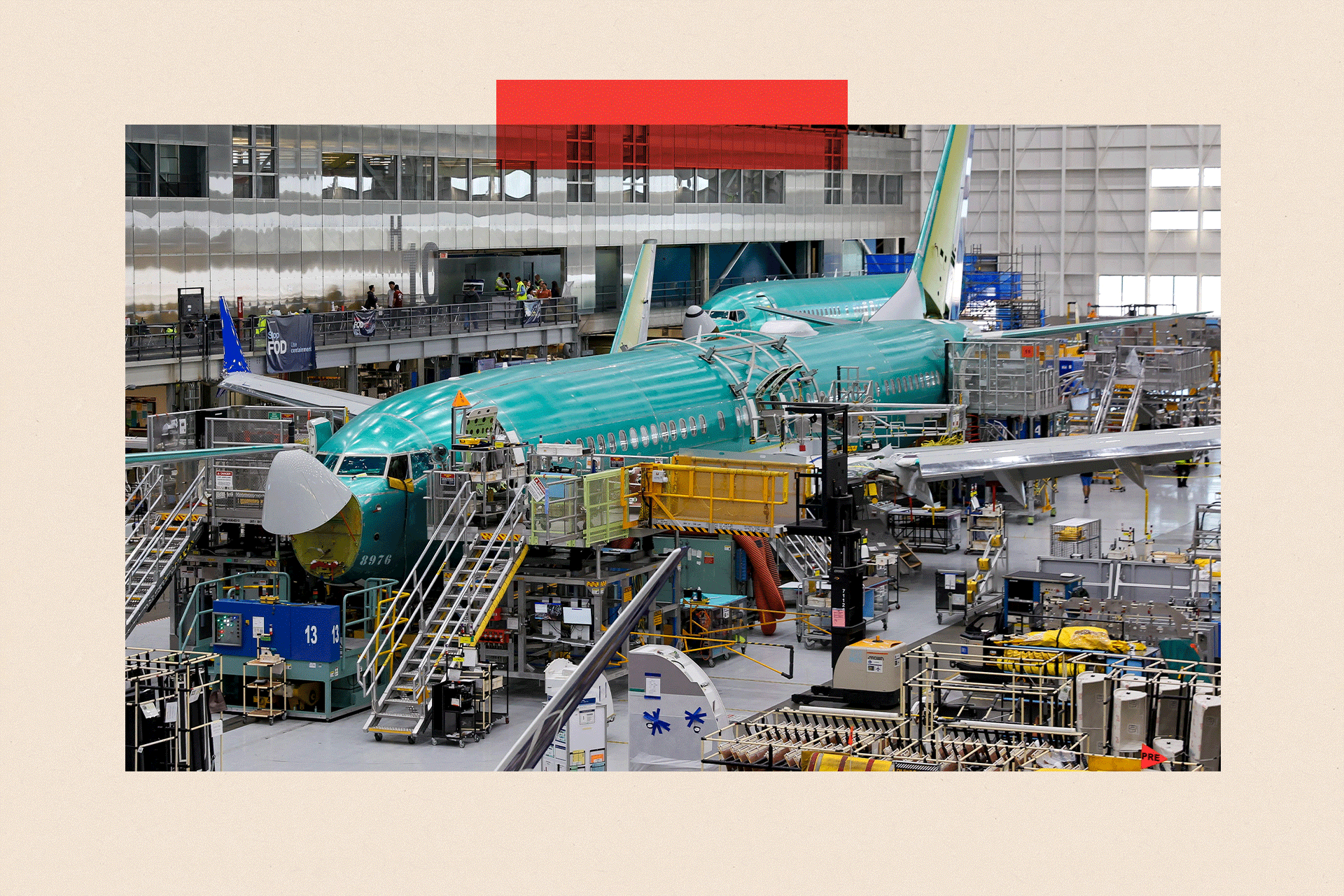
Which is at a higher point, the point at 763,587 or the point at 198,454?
the point at 198,454

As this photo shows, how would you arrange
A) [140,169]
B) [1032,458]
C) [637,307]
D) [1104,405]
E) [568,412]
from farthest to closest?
1. [1104,405]
2. [140,169]
3. [637,307]
4. [1032,458]
5. [568,412]

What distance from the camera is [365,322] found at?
154 ft

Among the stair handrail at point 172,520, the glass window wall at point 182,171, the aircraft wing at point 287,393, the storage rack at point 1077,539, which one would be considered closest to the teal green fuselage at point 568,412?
the stair handrail at point 172,520

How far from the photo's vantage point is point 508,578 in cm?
2603

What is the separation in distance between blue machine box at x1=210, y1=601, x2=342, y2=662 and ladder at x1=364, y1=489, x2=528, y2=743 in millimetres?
1234

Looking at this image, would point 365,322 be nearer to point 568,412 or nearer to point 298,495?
point 568,412

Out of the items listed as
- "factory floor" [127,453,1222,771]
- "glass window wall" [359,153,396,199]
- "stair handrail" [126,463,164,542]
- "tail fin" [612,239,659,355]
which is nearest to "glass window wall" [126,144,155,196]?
"glass window wall" [359,153,396,199]

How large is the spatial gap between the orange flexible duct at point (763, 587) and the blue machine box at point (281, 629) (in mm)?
8345

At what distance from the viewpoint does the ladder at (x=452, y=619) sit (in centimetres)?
2486

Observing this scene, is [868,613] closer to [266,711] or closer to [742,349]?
[742,349]

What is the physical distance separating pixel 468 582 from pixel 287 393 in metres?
11.2

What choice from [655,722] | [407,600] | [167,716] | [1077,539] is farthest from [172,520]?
[1077,539]

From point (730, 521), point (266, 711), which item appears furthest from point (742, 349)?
point (266, 711)

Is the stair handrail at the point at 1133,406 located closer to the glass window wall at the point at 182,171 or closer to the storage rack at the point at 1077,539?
the storage rack at the point at 1077,539
